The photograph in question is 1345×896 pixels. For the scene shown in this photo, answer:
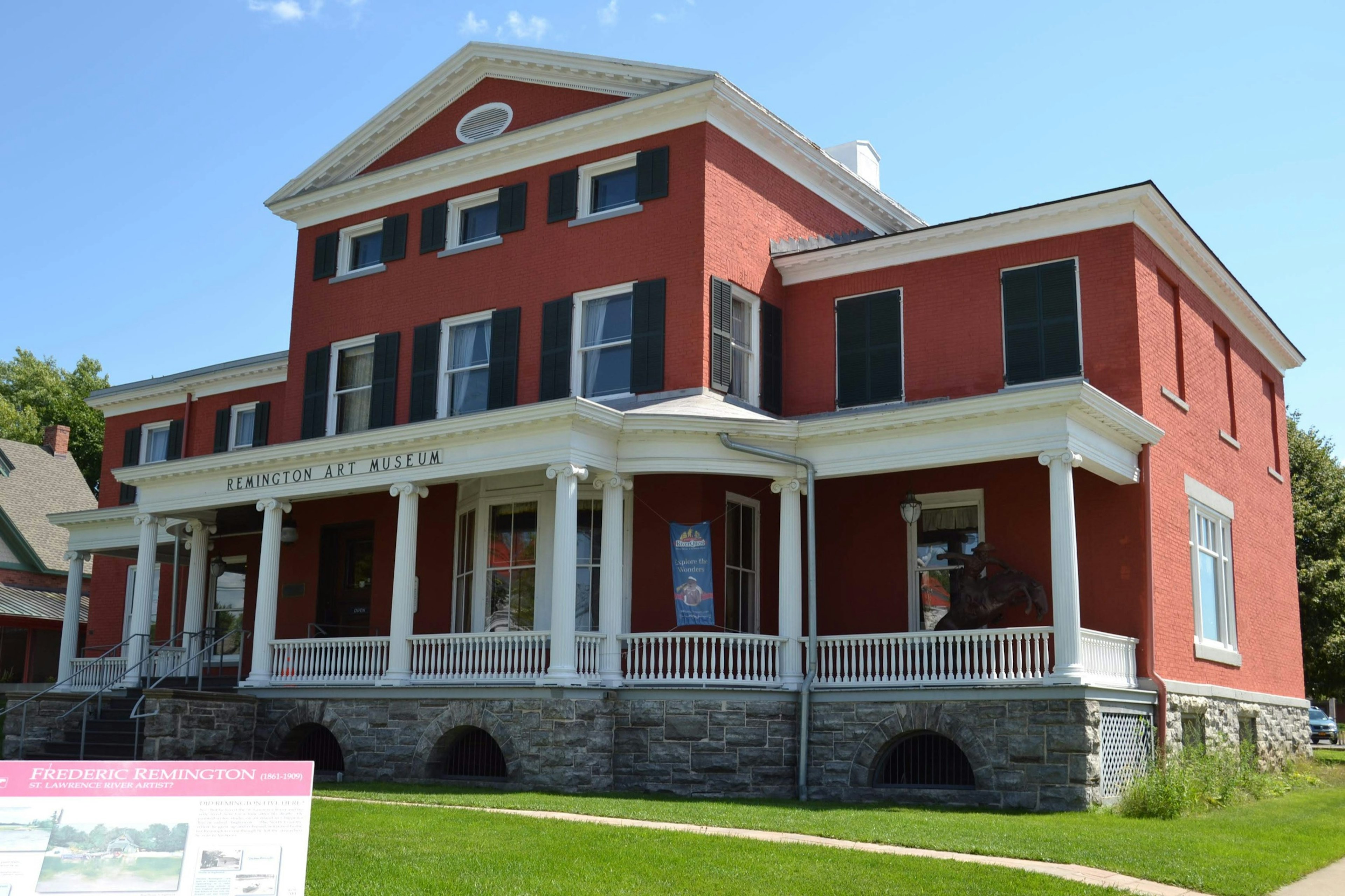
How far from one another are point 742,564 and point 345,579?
26.8 ft

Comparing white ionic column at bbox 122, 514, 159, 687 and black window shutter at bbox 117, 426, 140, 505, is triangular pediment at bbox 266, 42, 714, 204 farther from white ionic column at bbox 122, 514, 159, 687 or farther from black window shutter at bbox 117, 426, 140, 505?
black window shutter at bbox 117, 426, 140, 505

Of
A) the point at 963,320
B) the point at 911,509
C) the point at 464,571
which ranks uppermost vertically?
the point at 963,320

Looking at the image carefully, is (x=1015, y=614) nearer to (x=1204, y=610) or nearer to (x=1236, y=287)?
(x=1204, y=610)

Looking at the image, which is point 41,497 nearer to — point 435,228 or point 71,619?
point 71,619

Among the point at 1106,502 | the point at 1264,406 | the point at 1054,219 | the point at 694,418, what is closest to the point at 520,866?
the point at 694,418

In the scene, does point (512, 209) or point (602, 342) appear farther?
point (512, 209)

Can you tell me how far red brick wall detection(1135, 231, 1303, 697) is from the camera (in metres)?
19.0

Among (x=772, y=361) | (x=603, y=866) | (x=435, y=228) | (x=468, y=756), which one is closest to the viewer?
(x=603, y=866)

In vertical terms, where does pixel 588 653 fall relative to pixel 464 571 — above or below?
below

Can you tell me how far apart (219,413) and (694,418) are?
15207 mm

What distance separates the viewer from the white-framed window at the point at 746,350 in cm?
2092

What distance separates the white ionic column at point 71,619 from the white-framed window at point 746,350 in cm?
1357

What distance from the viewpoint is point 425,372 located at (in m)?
22.8

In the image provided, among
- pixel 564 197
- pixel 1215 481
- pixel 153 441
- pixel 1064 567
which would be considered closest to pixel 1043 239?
pixel 1215 481
